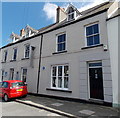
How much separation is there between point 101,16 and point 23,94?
8.72 metres

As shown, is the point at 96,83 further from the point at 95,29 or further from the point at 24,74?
the point at 24,74

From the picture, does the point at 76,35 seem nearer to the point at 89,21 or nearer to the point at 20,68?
the point at 89,21

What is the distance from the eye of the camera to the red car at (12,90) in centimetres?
803

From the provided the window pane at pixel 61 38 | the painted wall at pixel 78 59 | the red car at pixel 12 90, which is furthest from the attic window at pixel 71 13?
the red car at pixel 12 90

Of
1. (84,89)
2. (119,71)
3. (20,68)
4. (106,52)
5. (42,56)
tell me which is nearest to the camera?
(119,71)

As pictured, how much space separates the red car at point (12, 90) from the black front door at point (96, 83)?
18.6 ft

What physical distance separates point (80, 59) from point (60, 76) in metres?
2.41

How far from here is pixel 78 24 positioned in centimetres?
849

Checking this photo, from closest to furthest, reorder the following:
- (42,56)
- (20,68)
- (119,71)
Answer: (119,71), (42,56), (20,68)

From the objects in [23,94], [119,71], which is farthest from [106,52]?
[23,94]

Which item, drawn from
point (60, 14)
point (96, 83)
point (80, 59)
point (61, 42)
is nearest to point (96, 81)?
point (96, 83)

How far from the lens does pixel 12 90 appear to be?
8.09 metres

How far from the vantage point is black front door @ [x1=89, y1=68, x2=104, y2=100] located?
270 inches

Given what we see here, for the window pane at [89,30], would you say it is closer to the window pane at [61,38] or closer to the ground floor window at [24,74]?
the window pane at [61,38]
